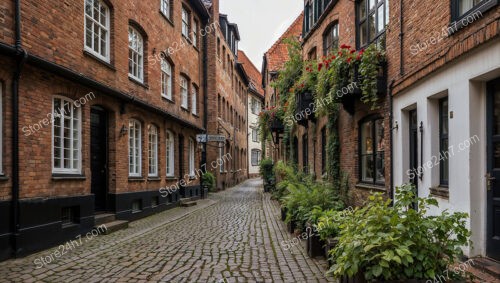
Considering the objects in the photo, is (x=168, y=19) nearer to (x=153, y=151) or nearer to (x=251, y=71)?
(x=153, y=151)

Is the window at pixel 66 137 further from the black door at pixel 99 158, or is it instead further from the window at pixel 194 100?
the window at pixel 194 100

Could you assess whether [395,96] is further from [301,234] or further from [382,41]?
[301,234]

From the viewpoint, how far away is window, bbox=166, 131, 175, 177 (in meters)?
15.6

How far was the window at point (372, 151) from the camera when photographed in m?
8.79

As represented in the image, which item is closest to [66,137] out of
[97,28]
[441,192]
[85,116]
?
[85,116]

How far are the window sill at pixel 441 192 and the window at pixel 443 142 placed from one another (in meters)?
0.17

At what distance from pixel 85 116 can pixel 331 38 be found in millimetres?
8116

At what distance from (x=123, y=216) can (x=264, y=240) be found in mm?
4586

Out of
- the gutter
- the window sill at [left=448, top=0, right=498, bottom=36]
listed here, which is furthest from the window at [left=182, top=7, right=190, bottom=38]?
the window sill at [left=448, top=0, right=498, bottom=36]

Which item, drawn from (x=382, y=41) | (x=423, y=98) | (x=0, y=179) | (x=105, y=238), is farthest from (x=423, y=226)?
(x=105, y=238)

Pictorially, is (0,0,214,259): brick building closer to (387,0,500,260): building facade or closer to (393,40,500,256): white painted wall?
(387,0,500,260): building facade

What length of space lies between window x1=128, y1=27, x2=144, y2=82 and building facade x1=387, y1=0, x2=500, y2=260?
8164mm

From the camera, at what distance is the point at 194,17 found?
1942 centimetres

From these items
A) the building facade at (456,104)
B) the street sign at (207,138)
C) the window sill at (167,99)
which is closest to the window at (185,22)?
the window sill at (167,99)
